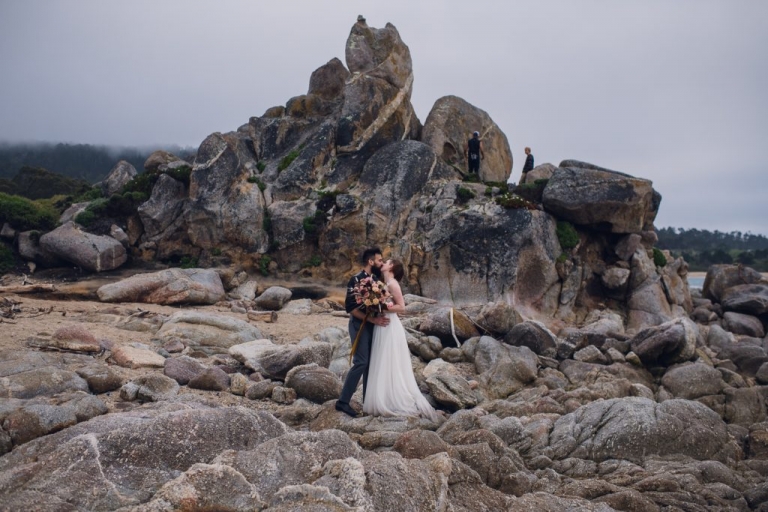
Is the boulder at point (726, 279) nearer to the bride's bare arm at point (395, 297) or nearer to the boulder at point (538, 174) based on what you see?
the boulder at point (538, 174)

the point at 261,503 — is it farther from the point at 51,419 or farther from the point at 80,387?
the point at 80,387

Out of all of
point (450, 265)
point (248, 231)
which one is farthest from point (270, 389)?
point (248, 231)

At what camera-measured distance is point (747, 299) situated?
28.7 meters

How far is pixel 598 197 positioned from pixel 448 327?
Result: 11.3 m

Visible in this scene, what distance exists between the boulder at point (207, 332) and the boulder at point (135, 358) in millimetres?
1836

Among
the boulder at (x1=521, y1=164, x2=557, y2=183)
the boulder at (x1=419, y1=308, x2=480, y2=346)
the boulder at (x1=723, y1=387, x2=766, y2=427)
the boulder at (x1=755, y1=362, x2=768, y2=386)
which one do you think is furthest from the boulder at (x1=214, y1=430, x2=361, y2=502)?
the boulder at (x1=521, y1=164, x2=557, y2=183)

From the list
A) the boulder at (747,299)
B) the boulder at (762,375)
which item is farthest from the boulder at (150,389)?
the boulder at (747,299)

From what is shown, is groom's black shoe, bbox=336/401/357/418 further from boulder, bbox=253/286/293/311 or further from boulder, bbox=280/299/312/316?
boulder, bbox=253/286/293/311

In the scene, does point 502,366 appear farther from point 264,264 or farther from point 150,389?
point 264,264

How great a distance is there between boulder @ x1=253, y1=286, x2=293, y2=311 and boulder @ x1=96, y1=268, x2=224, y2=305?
1413 millimetres

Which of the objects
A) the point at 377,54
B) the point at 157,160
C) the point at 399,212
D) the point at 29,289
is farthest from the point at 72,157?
the point at 399,212

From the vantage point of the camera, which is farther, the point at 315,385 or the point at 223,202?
the point at 223,202

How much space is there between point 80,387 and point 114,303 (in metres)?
10.5

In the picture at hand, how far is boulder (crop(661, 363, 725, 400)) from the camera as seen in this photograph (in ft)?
42.1
